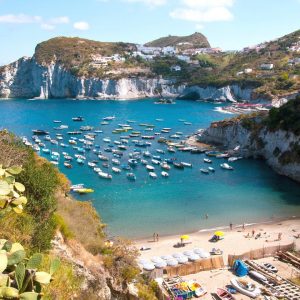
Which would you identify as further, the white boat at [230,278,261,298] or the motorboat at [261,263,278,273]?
the motorboat at [261,263,278,273]

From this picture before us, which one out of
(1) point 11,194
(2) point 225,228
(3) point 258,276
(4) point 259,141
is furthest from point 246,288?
(4) point 259,141

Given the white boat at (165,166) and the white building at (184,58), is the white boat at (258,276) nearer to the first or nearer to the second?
the white boat at (165,166)

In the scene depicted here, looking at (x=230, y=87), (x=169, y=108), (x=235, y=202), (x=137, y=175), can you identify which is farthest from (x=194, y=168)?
(x=230, y=87)

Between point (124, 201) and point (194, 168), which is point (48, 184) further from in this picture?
point (194, 168)

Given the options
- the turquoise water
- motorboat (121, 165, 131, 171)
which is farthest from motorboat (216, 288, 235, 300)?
motorboat (121, 165, 131, 171)

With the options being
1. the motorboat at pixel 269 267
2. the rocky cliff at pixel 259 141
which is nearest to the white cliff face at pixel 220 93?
the rocky cliff at pixel 259 141

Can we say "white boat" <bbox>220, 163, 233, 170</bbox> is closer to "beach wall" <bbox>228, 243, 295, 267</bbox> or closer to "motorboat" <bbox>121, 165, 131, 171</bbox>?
"motorboat" <bbox>121, 165, 131, 171</bbox>
